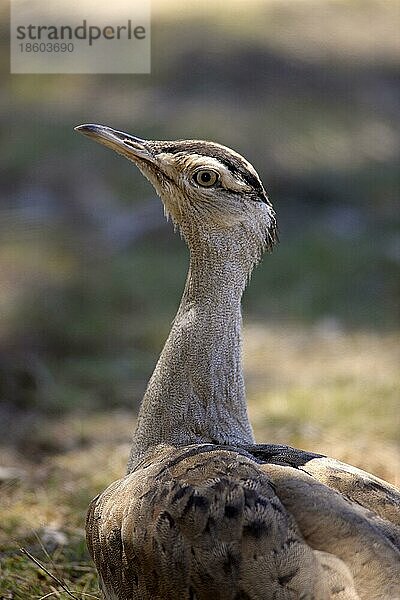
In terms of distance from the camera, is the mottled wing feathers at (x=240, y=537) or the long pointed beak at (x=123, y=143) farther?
the long pointed beak at (x=123, y=143)

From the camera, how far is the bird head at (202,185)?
11.3 ft

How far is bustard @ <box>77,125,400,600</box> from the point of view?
267 centimetres

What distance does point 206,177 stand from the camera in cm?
346

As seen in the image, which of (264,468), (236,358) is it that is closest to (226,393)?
(236,358)

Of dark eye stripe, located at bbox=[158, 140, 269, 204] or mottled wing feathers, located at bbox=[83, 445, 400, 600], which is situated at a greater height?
dark eye stripe, located at bbox=[158, 140, 269, 204]

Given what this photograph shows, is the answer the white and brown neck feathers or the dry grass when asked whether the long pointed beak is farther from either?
the dry grass

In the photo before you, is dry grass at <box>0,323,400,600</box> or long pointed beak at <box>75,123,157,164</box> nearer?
long pointed beak at <box>75,123,157,164</box>

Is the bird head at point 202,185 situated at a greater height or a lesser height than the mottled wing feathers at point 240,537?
greater

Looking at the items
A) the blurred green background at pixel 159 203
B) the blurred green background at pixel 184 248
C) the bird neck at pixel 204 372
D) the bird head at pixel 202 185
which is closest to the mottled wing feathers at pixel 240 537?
the bird neck at pixel 204 372

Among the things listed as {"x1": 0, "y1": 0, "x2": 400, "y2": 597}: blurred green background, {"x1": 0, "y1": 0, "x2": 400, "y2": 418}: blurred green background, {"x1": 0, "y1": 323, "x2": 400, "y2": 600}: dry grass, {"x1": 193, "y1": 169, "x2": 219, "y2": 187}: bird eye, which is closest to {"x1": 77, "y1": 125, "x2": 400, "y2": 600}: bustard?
{"x1": 193, "y1": 169, "x2": 219, "y2": 187}: bird eye

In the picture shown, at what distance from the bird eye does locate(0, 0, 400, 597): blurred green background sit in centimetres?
226

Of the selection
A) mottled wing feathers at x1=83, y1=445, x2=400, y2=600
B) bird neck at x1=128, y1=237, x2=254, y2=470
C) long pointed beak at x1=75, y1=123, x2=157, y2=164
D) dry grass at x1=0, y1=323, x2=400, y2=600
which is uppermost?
long pointed beak at x1=75, y1=123, x2=157, y2=164

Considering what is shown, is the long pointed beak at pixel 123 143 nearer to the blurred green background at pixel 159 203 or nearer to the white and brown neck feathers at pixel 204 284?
the white and brown neck feathers at pixel 204 284

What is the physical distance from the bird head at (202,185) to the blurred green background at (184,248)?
211 centimetres
